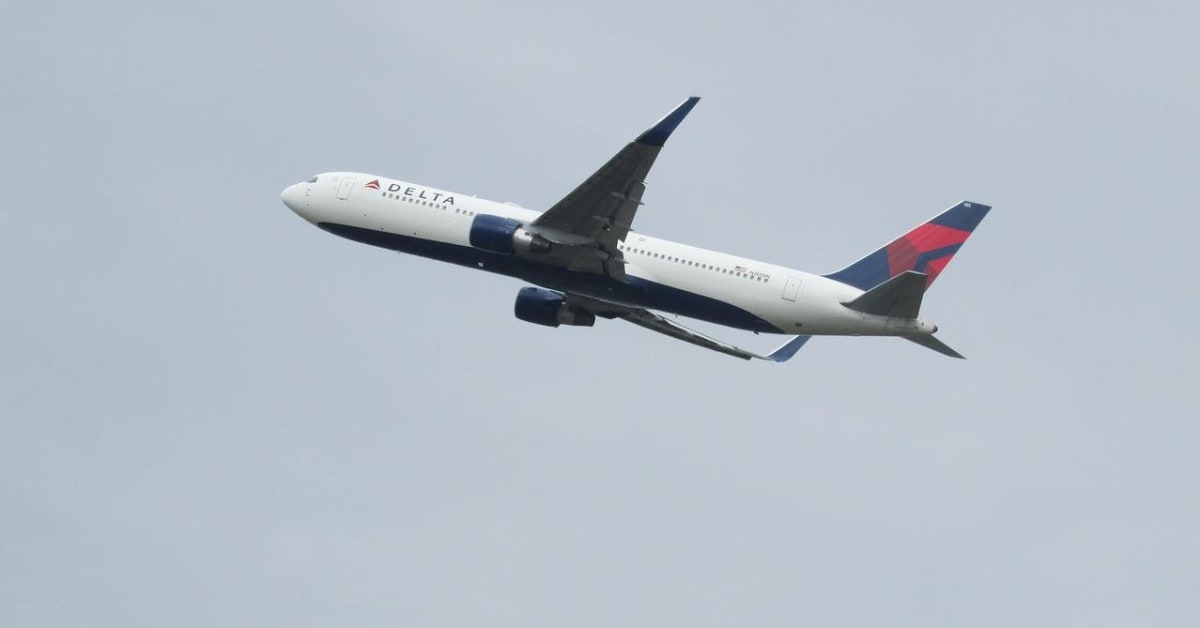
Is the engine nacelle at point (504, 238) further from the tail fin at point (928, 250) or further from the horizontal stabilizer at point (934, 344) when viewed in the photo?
the horizontal stabilizer at point (934, 344)

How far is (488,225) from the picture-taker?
216ft

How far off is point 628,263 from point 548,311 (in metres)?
4.74

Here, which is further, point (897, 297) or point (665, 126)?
point (897, 297)

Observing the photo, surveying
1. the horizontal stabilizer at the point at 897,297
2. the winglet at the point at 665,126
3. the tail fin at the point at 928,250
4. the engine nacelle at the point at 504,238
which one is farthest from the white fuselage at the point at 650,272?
the winglet at the point at 665,126

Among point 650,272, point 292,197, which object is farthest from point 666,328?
point 292,197

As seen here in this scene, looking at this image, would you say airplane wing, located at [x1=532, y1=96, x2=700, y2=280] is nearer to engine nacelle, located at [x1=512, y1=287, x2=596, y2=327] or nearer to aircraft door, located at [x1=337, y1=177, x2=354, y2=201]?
engine nacelle, located at [x1=512, y1=287, x2=596, y2=327]

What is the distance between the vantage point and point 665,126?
5909 cm

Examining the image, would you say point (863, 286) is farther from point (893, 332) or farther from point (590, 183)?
point (590, 183)

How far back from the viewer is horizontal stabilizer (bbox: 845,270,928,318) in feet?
202

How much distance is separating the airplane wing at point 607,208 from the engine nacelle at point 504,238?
0.53 meters

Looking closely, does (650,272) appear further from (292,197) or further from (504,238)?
(292,197)

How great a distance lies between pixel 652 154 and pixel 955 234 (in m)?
14.9

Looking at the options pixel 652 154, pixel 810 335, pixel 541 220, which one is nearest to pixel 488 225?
pixel 541 220

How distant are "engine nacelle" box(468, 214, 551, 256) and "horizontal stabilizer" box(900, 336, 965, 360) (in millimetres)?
14352
